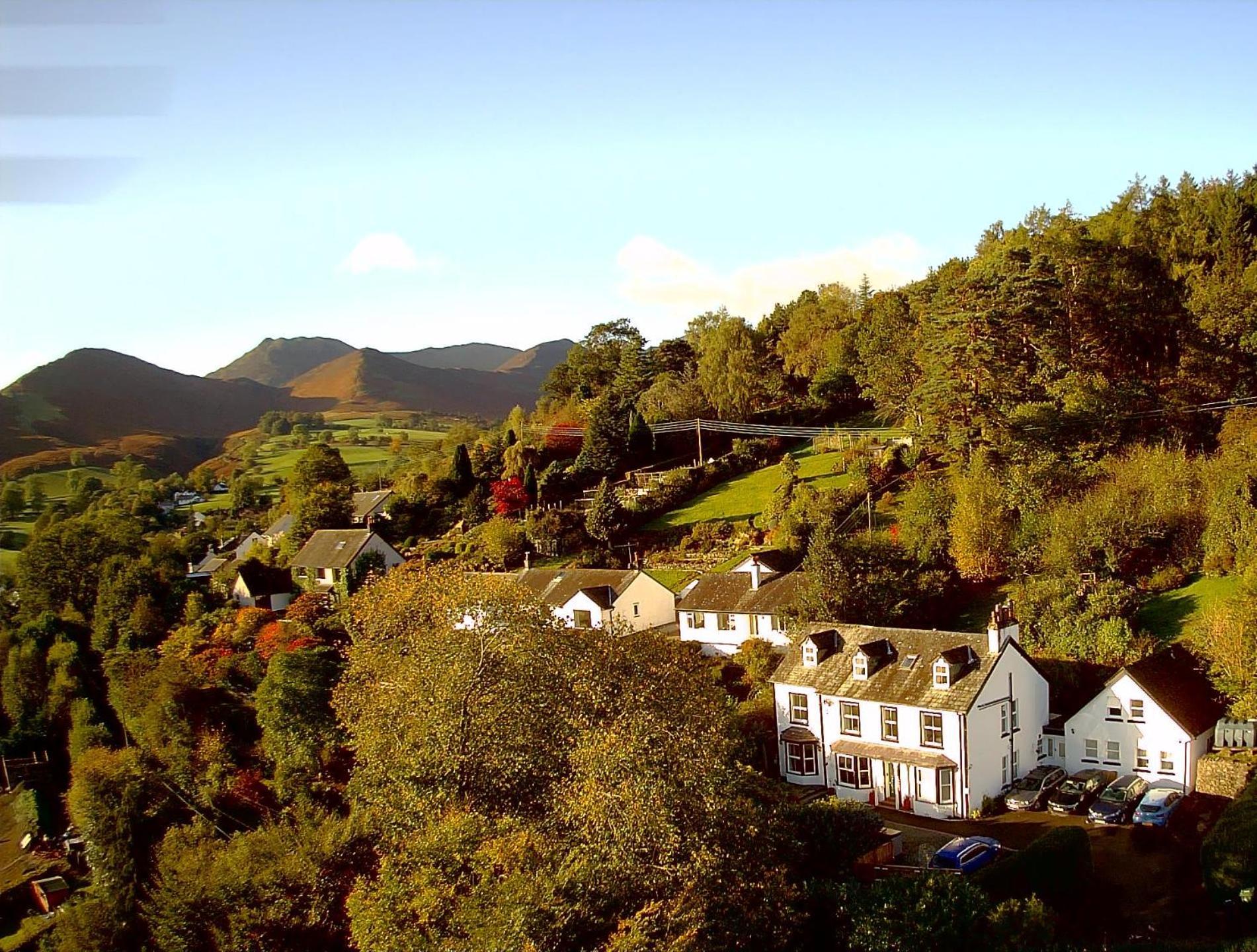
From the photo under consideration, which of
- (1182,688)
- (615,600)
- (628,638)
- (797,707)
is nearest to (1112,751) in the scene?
(1182,688)

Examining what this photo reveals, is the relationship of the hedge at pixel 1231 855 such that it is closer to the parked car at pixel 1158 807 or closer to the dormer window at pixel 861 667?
the parked car at pixel 1158 807

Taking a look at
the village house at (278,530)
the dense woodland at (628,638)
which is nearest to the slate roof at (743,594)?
the dense woodland at (628,638)

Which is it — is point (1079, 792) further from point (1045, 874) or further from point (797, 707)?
point (797, 707)

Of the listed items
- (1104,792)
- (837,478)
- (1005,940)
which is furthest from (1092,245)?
(1005,940)

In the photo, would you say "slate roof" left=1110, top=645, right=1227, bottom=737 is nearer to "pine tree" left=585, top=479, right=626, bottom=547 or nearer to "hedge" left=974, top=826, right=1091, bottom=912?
"hedge" left=974, top=826, right=1091, bottom=912

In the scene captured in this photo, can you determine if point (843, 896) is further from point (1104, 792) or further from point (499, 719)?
point (1104, 792)

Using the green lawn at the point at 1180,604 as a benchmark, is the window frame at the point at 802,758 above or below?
below

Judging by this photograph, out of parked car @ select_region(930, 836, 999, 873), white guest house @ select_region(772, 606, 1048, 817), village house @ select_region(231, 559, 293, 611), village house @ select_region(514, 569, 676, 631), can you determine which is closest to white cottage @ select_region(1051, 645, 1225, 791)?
white guest house @ select_region(772, 606, 1048, 817)
